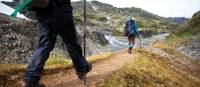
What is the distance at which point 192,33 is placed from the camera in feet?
213

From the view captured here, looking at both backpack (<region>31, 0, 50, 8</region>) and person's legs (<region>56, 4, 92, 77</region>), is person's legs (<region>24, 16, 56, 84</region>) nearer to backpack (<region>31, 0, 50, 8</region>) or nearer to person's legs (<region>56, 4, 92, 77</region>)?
person's legs (<region>56, 4, 92, 77</region>)

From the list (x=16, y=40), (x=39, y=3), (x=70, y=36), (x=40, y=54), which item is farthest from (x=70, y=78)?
(x=16, y=40)

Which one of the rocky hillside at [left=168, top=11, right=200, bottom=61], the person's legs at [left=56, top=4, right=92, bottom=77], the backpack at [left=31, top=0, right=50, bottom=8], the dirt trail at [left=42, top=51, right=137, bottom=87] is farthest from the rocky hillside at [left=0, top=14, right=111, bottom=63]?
the rocky hillside at [left=168, top=11, right=200, bottom=61]

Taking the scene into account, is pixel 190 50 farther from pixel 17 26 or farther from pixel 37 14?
pixel 37 14

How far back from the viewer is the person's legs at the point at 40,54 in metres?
7.71

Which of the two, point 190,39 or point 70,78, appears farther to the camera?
point 190,39

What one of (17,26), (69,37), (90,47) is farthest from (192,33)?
(69,37)

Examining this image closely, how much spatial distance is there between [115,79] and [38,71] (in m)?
5.81

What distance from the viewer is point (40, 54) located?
7754 mm

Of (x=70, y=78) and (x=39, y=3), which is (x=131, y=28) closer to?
(x=70, y=78)

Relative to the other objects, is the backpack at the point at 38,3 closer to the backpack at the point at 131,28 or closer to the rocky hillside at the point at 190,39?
the backpack at the point at 131,28

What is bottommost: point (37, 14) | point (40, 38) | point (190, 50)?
point (190, 50)

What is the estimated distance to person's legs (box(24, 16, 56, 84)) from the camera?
7715mm

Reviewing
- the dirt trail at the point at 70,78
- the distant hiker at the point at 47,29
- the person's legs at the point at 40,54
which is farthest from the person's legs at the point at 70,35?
the dirt trail at the point at 70,78
